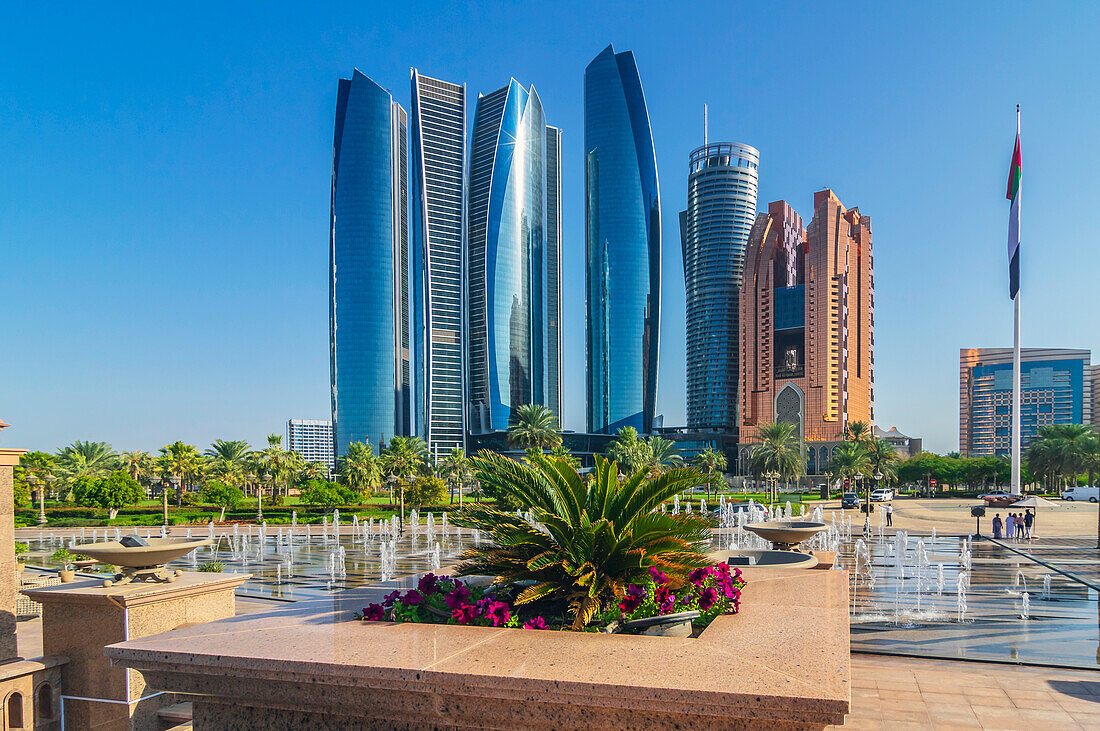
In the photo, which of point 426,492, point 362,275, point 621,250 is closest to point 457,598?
point 426,492

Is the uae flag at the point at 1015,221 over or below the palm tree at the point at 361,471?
over

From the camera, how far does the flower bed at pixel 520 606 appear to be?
451 centimetres

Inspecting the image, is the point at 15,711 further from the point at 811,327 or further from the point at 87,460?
the point at 811,327

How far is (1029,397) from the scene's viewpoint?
17812 cm

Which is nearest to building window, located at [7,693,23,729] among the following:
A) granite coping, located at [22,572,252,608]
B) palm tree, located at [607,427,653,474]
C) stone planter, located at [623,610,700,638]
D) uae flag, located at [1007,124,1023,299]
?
granite coping, located at [22,572,252,608]

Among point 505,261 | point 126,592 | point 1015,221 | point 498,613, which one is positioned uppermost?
point 505,261

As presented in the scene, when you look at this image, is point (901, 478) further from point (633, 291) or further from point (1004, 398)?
point (1004, 398)

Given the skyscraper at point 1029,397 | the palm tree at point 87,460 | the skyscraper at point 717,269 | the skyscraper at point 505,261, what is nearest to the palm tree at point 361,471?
the palm tree at point 87,460

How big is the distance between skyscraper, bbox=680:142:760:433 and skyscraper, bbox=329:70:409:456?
56.4 metres

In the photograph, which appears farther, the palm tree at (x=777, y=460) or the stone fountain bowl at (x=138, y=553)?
the palm tree at (x=777, y=460)

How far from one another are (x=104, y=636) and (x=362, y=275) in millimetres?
115074

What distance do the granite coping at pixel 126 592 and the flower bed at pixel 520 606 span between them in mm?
3292

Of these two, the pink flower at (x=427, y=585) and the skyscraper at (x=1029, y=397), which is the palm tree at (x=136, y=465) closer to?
the pink flower at (x=427, y=585)

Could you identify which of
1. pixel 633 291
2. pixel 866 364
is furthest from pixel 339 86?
pixel 866 364
